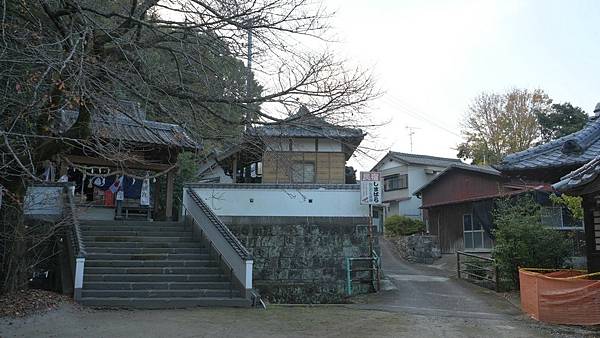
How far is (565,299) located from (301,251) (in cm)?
905

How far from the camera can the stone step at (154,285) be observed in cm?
1334

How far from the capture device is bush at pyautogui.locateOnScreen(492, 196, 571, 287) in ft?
45.5

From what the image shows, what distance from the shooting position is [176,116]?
8125 millimetres

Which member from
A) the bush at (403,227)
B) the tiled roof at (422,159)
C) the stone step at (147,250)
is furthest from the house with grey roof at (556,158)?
the tiled roof at (422,159)

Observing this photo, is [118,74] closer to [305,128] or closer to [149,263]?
[305,128]

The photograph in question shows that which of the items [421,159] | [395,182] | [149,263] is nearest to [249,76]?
[149,263]

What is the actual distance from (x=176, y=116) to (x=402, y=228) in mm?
25553

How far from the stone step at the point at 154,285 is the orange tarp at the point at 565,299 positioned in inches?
299

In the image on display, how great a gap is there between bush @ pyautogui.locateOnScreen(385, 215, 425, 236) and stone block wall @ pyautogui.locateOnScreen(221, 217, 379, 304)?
14521 millimetres

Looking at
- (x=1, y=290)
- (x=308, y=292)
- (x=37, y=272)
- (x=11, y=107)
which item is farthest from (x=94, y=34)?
(x=308, y=292)

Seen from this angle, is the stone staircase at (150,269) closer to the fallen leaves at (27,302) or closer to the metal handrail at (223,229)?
the fallen leaves at (27,302)

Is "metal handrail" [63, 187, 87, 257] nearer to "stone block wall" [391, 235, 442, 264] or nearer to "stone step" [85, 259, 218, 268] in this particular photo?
"stone step" [85, 259, 218, 268]

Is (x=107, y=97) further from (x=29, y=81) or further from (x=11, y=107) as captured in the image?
(x=11, y=107)

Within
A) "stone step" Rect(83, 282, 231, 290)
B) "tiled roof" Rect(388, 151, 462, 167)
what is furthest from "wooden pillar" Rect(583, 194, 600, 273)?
"tiled roof" Rect(388, 151, 462, 167)
